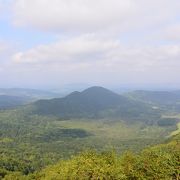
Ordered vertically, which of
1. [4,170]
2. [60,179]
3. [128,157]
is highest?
[128,157]

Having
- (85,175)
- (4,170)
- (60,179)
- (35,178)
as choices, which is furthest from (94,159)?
(4,170)

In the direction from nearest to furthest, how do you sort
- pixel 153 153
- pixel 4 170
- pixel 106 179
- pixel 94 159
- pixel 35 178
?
pixel 106 179
pixel 94 159
pixel 153 153
pixel 35 178
pixel 4 170

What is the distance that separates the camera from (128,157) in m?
102

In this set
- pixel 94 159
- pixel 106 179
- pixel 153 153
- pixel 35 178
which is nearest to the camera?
pixel 106 179

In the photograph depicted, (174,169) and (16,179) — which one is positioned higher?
(174,169)

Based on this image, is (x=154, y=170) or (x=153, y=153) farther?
(x=153, y=153)

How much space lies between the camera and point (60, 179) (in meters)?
104

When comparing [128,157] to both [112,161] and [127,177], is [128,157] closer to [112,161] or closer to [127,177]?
[112,161]

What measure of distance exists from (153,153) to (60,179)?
28.5 meters

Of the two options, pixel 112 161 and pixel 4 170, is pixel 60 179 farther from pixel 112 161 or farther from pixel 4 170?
pixel 4 170

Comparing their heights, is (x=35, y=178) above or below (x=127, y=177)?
below

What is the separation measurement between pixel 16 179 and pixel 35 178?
9.84 meters

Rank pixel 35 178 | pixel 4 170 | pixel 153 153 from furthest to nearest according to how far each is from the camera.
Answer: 1. pixel 4 170
2. pixel 35 178
3. pixel 153 153

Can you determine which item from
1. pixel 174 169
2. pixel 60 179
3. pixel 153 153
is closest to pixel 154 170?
pixel 174 169
